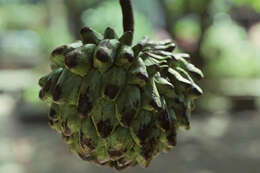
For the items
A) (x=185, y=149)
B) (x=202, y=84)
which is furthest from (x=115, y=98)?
(x=202, y=84)

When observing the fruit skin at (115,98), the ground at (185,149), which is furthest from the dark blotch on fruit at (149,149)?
the ground at (185,149)

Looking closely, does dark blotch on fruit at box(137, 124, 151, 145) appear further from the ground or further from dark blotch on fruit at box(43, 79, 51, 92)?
the ground

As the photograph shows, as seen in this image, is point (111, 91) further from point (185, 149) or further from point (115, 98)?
point (185, 149)

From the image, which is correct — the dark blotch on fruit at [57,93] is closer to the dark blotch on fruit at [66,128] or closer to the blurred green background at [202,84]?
the dark blotch on fruit at [66,128]

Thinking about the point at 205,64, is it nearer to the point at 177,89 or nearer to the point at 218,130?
the point at 218,130

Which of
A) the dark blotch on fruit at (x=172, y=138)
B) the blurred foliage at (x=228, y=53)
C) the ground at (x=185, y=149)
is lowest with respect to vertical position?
the ground at (x=185, y=149)

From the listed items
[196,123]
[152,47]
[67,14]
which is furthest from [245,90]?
[152,47]

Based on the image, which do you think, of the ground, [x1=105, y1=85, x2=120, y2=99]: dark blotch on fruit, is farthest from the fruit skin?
the ground
